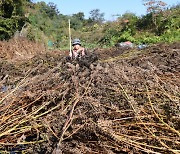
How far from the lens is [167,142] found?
10.7ft

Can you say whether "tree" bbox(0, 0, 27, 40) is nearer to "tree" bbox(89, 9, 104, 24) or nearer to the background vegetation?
the background vegetation

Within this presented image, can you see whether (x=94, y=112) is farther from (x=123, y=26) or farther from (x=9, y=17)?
(x=123, y=26)

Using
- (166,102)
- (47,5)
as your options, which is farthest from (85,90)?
(47,5)

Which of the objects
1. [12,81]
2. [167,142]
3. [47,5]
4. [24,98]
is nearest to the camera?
[167,142]

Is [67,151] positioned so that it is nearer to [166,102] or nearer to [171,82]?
[166,102]

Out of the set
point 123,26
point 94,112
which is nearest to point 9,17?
point 123,26

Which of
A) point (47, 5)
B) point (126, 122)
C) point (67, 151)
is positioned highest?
point (47, 5)

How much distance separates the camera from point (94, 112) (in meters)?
3.54

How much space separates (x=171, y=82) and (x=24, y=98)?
1.80 m

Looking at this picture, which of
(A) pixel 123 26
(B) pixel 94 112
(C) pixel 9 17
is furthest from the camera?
(A) pixel 123 26

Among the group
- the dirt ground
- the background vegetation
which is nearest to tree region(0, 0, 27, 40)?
the background vegetation

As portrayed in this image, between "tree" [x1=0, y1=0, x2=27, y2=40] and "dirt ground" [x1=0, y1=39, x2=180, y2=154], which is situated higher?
"tree" [x1=0, y1=0, x2=27, y2=40]

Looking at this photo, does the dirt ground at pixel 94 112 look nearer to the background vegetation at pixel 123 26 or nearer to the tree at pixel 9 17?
the background vegetation at pixel 123 26

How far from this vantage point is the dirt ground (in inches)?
132
